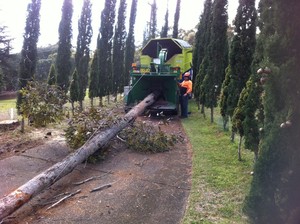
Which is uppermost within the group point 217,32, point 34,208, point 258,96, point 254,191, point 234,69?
point 217,32

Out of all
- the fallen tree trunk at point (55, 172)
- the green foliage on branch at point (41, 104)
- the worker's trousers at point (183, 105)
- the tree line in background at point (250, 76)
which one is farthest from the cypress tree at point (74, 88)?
the fallen tree trunk at point (55, 172)

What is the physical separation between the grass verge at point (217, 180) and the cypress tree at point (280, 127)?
42.7 inches

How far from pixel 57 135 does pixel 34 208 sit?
4629 mm

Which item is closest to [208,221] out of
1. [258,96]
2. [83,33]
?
[258,96]

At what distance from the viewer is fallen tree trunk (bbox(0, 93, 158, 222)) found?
421cm

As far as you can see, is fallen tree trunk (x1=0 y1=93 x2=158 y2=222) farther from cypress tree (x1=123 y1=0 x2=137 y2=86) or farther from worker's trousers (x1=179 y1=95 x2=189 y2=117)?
cypress tree (x1=123 y1=0 x2=137 y2=86)

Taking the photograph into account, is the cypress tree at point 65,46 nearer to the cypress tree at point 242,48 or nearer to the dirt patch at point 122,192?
the dirt patch at point 122,192

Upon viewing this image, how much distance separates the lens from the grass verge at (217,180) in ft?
14.6

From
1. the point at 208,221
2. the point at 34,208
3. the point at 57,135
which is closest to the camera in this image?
the point at 208,221

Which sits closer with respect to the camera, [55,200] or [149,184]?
[55,200]

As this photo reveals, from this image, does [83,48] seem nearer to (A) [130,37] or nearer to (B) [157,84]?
(B) [157,84]

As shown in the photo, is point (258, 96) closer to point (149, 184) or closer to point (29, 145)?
point (149, 184)

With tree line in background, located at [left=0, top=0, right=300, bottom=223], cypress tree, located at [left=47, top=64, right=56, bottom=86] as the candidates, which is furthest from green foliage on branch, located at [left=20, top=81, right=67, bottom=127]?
cypress tree, located at [left=47, top=64, right=56, bottom=86]

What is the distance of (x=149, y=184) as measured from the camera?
5609 millimetres
